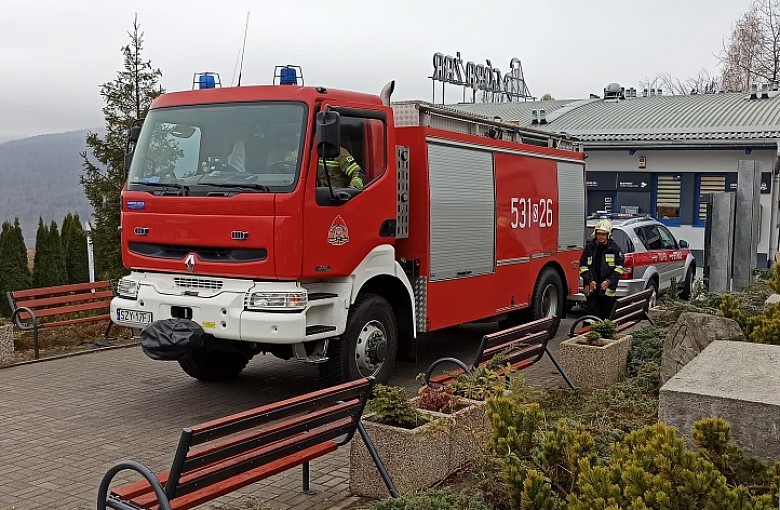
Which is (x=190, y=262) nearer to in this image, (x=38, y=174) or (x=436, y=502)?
(x=436, y=502)

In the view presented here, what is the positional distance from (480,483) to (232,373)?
15.9 ft

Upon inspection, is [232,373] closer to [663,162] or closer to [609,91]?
[663,162]

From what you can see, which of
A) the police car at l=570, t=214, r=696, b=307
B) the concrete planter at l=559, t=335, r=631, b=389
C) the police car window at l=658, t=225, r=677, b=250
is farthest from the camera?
the police car window at l=658, t=225, r=677, b=250

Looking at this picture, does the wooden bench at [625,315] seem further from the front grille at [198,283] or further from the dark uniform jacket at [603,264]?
the front grille at [198,283]

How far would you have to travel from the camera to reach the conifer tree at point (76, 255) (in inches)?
634

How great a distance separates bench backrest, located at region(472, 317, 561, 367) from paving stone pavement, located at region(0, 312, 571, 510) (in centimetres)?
91

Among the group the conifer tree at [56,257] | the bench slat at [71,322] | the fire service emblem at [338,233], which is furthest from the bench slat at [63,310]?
the conifer tree at [56,257]

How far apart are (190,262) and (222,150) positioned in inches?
41.0

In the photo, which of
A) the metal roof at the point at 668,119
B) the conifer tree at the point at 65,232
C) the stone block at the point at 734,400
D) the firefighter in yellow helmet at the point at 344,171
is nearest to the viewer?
the stone block at the point at 734,400

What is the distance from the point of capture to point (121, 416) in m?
7.47

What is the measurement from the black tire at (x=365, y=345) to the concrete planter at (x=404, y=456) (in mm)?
2381

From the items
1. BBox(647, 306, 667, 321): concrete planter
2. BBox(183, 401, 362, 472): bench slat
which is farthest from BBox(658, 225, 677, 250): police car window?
BBox(183, 401, 362, 472): bench slat

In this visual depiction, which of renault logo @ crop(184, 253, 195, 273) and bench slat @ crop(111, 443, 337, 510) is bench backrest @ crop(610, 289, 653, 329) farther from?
bench slat @ crop(111, 443, 337, 510)

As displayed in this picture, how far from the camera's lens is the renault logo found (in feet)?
24.1
